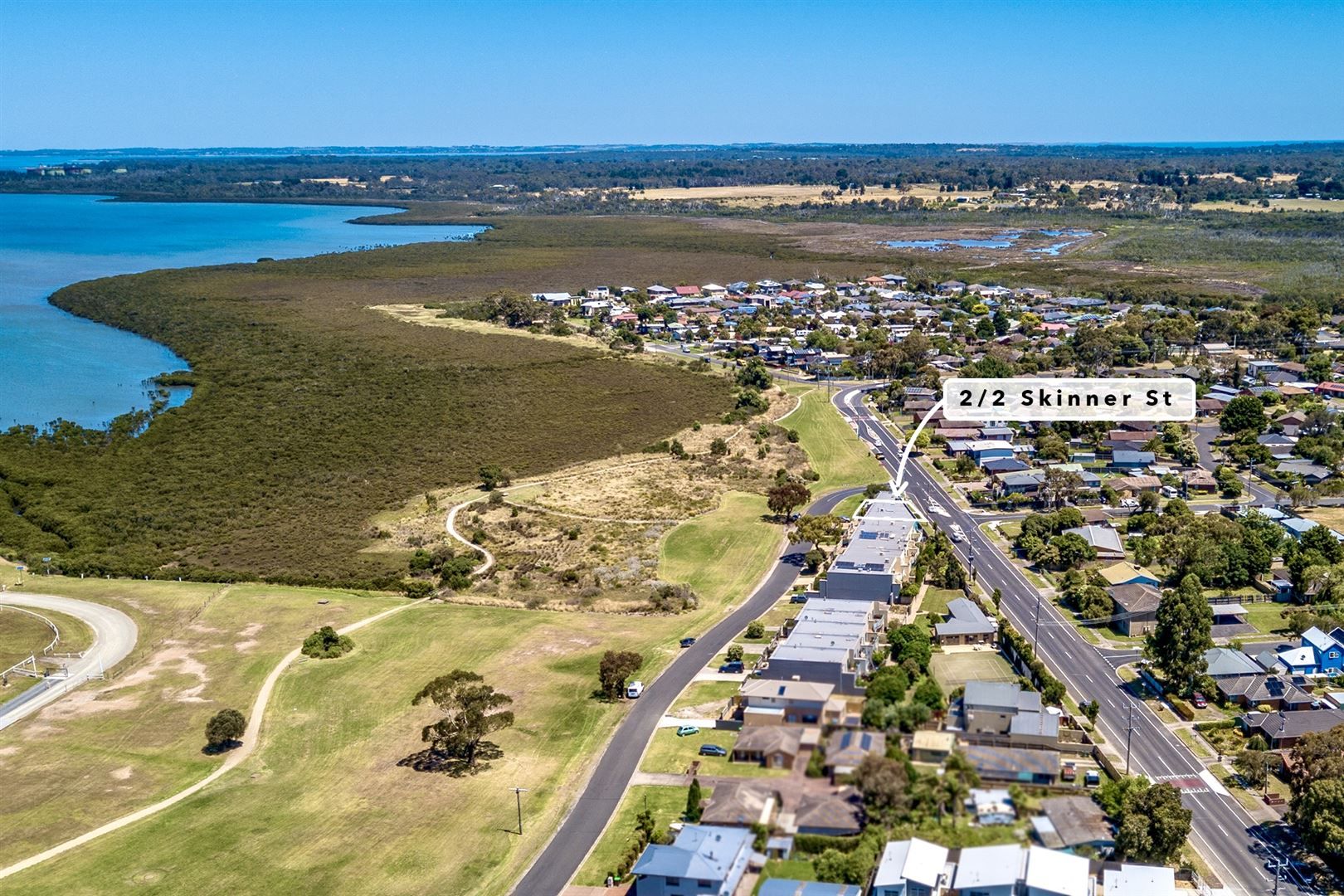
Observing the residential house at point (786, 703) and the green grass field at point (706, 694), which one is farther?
the green grass field at point (706, 694)

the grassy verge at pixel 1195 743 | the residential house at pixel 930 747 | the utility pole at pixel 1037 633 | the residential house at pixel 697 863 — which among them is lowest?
the grassy verge at pixel 1195 743

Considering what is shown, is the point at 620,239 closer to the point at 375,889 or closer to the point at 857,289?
the point at 857,289

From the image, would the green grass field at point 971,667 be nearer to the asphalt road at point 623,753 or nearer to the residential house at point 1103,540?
the asphalt road at point 623,753

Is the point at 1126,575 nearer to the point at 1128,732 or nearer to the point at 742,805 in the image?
the point at 1128,732

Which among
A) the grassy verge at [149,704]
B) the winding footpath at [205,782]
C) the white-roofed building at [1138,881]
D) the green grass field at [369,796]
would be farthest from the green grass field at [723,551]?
the white-roofed building at [1138,881]

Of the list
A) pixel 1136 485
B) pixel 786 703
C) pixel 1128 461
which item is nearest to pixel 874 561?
pixel 786 703
